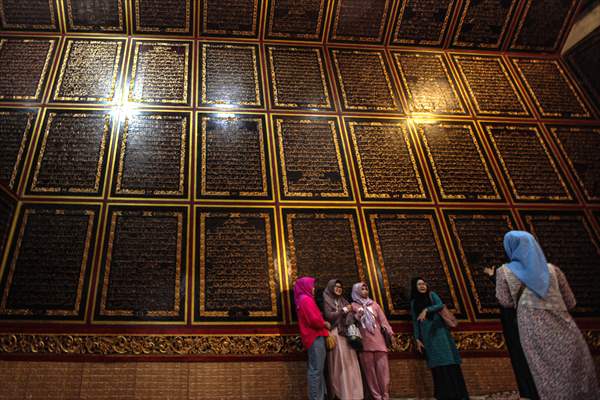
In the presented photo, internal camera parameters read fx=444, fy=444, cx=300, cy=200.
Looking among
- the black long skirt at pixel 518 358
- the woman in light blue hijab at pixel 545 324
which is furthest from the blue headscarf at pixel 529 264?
the black long skirt at pixel 518 358

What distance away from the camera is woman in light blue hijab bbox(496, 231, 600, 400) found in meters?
3.20

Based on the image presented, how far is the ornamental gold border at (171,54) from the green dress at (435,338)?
485cm

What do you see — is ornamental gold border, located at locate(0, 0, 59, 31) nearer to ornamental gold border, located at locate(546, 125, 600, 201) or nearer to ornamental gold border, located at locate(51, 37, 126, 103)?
ornamental gold border, located at locate(51, 37, 126, 103)

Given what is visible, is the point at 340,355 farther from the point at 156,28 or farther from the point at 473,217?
the point at 156,28

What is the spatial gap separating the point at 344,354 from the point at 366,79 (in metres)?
5.07

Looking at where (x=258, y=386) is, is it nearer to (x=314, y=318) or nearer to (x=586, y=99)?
(x=314, y=318)

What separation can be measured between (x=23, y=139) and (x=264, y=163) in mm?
3523

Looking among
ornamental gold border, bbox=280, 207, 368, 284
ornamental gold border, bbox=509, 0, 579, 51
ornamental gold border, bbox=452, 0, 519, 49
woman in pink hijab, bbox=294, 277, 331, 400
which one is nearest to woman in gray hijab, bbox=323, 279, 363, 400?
woman in pink hijab, bbox=294, 277, 331, 400

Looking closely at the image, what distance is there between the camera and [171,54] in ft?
25.7

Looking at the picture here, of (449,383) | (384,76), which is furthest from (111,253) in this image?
(384,76)

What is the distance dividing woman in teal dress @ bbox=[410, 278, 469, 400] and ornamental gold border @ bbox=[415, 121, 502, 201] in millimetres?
1956

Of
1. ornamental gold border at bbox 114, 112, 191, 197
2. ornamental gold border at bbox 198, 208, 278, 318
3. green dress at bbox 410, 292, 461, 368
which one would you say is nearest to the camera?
green dress at bbox 410, 292, 461, 368

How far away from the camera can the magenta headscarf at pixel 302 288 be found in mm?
5191

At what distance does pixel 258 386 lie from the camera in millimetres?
5125
